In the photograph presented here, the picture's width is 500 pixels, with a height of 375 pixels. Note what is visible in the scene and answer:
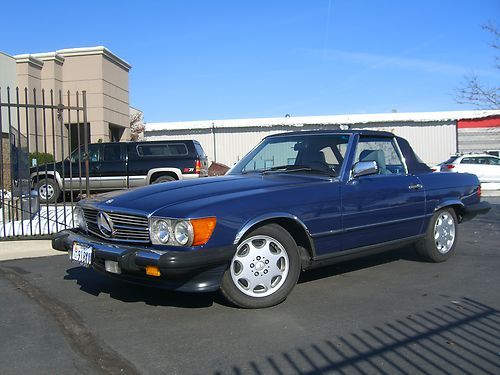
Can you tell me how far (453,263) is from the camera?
6.47 m

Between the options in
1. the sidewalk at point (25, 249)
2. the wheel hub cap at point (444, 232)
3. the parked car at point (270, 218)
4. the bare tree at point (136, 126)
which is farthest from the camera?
the bare tree at point (136, 126)

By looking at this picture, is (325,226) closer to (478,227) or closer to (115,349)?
(115,349)

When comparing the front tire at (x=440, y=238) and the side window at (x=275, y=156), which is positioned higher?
the side window at (x=275, y=156)

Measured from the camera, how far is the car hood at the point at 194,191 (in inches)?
171

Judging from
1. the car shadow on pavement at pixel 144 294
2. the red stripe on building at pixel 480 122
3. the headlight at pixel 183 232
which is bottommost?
the car shadow on pavement at pixel 144 294

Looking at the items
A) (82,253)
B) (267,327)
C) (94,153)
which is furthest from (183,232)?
(94,153)

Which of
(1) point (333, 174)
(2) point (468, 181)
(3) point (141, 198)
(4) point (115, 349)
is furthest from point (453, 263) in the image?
(4) point (115, 349)

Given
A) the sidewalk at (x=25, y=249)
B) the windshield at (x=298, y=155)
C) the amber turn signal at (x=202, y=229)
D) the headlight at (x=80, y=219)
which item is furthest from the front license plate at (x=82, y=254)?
the sidewalk at (x=25, y=249)

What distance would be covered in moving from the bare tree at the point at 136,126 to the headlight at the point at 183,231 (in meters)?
25.0

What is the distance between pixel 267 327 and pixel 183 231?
101cm

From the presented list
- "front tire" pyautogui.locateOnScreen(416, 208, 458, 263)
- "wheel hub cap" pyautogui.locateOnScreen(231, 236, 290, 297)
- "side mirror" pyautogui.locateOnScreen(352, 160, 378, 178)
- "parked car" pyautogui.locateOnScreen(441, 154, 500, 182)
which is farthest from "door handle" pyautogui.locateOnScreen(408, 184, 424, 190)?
"parked car" pyautogui.locateOnScreen(441, 154, 500, 182)

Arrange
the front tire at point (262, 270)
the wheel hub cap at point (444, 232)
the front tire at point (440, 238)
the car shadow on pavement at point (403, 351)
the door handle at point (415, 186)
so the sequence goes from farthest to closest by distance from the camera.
Result: the wheel hub cap at point (444, 232) < the front tire at point (440, 238) < the door handle at point (415, 186) < the front tire at point (262, 270) < the car shadow on pavement at point (403, 351)

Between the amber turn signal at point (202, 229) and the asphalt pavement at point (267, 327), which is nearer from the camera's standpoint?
the asphalt pavement at point (267, 327)

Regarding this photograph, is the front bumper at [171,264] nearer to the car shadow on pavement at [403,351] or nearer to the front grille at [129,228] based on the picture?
the front grille at [129,228]
